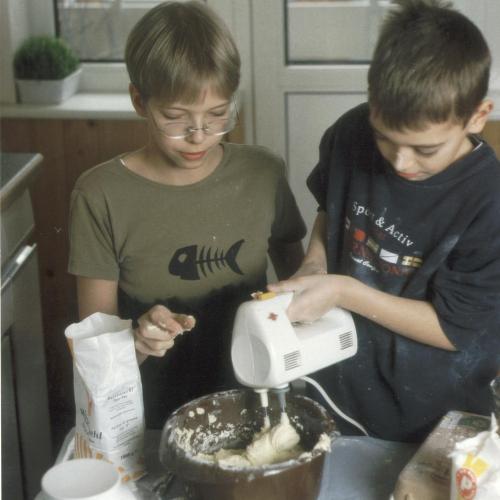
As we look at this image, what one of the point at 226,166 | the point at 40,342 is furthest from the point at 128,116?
the point at 226,166

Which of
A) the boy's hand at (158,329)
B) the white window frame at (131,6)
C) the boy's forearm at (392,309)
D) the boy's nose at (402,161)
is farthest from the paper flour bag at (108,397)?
the white window frame at (131,6)

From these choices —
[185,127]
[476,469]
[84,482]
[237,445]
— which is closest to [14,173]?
[185,127]

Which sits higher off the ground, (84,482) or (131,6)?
(131,6)

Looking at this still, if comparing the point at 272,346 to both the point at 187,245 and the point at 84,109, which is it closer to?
the point at 187,245

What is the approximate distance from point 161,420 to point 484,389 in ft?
2.08

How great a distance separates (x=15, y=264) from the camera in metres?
2.11

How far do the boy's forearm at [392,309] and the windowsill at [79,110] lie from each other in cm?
125

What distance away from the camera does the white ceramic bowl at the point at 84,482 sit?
1.04 meters

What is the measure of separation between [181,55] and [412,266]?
1.66 feet

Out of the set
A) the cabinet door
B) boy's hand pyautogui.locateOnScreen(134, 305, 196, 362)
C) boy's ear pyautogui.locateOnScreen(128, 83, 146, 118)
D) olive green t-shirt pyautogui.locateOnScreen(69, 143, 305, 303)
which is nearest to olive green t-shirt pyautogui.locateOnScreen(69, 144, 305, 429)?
olive green t-shirt pyautogui.locateOnScreen(69, 143, 305, 303)

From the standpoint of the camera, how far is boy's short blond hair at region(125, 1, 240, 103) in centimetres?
143

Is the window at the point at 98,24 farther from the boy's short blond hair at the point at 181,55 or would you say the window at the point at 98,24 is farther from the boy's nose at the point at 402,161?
the boy's nose at the point at 402,161

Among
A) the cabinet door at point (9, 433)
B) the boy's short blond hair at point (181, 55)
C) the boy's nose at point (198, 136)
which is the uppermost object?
the boy's short blond hair at point (181, 55)

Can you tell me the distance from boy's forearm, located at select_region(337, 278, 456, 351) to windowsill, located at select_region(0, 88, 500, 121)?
118 centimetres
